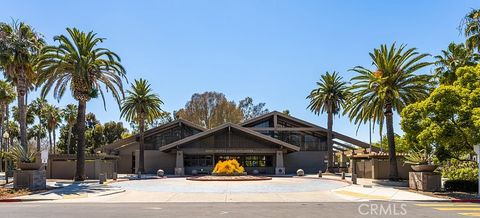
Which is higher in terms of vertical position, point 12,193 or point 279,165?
point 12,193

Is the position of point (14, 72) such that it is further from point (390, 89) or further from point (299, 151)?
point (299, 151)

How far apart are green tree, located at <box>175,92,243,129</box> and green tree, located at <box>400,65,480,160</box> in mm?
62514

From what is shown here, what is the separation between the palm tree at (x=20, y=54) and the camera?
37969 mm

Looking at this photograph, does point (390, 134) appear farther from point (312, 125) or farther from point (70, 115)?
point (70, 115)

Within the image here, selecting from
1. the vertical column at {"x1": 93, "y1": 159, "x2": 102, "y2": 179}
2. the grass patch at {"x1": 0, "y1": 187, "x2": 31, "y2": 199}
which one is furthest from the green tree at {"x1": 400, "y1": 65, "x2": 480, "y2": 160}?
the vertical column at {"x1": 93, "y1": 159, "x2": 102, "y2": 179}

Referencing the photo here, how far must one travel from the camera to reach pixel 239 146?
57.9 meters

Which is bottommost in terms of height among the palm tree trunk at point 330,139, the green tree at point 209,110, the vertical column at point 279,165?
the vertical column at point 279,165

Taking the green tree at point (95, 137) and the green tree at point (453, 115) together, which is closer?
the green tree at point (453, 115)

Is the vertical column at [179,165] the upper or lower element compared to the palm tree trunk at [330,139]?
lower

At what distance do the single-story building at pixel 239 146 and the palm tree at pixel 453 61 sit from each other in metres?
19.3

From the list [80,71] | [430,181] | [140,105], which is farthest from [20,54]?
[430,181]

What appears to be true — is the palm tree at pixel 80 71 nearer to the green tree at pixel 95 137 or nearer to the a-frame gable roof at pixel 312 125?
the a-frame gable roof at pixel 312 125

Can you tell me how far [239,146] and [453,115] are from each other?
110 ft

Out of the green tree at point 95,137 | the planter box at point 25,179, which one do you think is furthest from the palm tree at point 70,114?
the planter box at point 25,179
